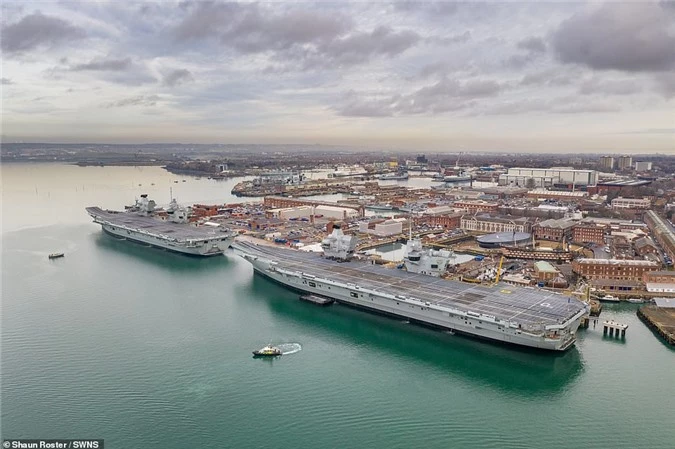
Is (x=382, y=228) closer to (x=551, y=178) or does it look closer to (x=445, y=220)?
(x=445, y=220)

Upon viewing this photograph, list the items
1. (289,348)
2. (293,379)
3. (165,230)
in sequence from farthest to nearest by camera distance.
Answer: (165,230) < (289,348) < (293,379)

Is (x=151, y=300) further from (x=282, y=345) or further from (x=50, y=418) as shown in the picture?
(x=50, y=418)

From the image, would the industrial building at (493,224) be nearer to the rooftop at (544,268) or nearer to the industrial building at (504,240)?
the industrial building at (504,240)

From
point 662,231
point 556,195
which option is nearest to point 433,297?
point 662,231

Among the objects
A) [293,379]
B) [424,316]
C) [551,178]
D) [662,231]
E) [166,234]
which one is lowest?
[293,379]

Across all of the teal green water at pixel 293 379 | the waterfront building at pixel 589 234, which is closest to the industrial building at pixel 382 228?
the waterfront building at pixel 589 234

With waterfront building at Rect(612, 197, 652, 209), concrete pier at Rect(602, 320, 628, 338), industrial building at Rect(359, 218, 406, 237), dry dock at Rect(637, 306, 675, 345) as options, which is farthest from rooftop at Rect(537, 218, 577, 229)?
concrete pier at Rect(602, 320, 628, 338)

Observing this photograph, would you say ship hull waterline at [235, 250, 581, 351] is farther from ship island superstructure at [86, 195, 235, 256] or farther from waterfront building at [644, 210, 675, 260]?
waterfront building at [644, 210, 675, 260]
